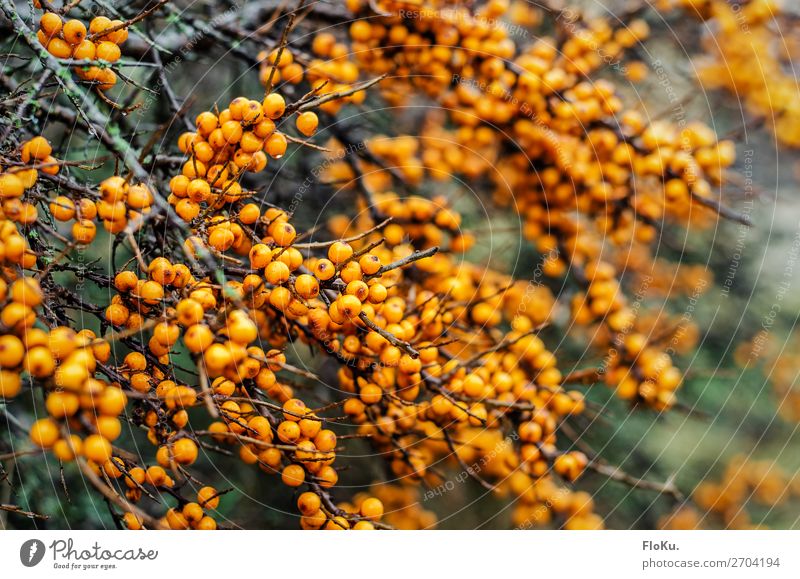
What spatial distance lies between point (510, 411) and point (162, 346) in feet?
2.49

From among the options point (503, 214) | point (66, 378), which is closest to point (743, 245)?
point (503, 214)

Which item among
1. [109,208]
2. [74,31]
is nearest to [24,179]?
[109,208]

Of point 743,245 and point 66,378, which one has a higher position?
point 66,378

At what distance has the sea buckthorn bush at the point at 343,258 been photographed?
85 cm

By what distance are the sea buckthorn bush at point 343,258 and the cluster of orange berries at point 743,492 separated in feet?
0.05

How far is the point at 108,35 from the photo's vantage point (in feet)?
3.13

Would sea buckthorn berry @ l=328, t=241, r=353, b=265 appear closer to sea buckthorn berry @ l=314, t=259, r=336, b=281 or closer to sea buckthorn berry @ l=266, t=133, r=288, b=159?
sea buckthorn berry @ l=314, t=259, r=336, b=281

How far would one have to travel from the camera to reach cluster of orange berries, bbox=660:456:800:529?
2.30m
